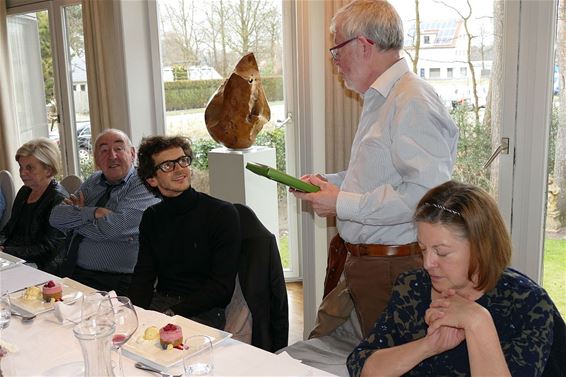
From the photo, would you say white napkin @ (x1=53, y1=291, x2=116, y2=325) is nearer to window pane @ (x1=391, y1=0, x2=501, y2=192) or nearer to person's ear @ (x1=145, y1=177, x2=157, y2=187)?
person's ear @ (x1=145, y1=177, x2=157, y2=187)

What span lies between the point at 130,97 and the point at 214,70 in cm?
68

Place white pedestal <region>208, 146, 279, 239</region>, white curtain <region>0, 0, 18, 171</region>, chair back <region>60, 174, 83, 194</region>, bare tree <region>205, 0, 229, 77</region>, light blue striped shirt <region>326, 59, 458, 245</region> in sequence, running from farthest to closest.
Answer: white curtain <region>0, 0, 18, 171</region> → bare tree <region>205, 0, 229, 77</region> → white pedestal <region>208, 146, 279, 239</region> → chair back <region>60, 174, 83, 194</region> → light blue striped shirt <region>326, 59, 458, 245</region>

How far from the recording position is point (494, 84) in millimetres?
2896

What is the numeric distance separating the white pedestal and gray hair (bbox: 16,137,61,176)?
927 millimetres

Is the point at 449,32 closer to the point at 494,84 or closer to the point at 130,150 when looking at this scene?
the point at 494,84

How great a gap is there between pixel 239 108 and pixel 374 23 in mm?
1700

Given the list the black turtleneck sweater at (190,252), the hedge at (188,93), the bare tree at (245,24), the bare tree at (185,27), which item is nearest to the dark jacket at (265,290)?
the black turtleneck sweater at (190,252)

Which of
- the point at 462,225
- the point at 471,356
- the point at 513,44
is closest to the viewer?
the point at 471,356

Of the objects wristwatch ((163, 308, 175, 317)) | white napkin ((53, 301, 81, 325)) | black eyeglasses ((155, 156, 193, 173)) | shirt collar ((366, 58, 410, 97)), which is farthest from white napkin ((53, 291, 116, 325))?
shirt collar ((366, 58, 410, 97))

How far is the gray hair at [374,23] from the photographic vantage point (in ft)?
6.58

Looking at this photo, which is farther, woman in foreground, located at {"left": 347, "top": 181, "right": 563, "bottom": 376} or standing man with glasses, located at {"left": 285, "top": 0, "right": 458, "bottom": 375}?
standing man with glasses, located at {"left": 285, "top": 0, "right": 458, "bottom": 375}

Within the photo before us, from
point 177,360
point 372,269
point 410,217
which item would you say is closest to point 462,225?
point 410,217

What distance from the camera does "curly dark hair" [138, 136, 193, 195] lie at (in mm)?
2416

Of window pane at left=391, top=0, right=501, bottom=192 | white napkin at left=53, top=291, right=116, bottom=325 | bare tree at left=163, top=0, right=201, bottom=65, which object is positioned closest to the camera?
white napkin at left=53, top=291, right=116, bottom=325
